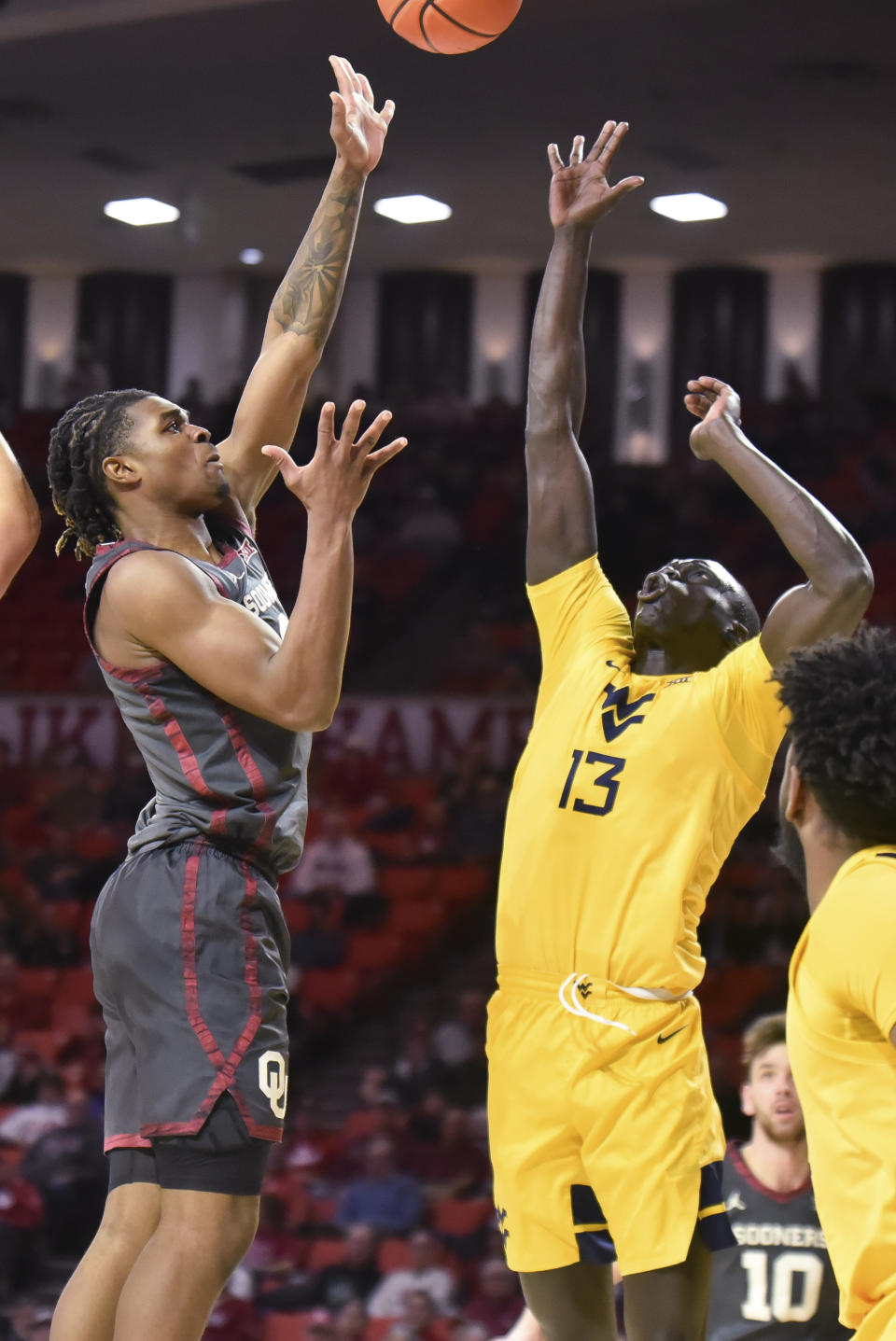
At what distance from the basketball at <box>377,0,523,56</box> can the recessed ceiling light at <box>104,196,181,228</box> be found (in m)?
8.62

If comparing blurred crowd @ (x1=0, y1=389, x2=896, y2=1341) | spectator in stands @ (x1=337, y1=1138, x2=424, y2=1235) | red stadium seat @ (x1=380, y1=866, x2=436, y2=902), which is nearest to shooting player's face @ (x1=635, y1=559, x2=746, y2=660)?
blurred crowd @ (x1=0, y1=389, x2=896, y2=1341)

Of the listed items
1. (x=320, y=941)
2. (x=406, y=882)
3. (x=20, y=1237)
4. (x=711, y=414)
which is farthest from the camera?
(x=406, y=882)

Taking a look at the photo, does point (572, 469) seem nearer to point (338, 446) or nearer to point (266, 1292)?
point (338, 446)

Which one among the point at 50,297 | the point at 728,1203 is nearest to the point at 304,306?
the point at 728,1203

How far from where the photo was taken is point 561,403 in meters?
3.52

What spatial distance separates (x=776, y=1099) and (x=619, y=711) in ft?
5.29

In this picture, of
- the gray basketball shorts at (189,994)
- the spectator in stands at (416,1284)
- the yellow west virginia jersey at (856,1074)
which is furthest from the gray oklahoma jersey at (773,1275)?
the spectator in stands at (416,1284)

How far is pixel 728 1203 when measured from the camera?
4477mm

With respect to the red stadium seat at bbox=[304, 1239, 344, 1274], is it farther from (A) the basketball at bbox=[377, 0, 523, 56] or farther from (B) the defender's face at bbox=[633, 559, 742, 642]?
(A) the basketball at bbox=[377, 0, 523, 56]

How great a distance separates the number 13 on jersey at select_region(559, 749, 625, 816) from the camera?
10.7 feet

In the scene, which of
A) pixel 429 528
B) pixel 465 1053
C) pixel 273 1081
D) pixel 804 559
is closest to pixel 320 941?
pixel 465 1053

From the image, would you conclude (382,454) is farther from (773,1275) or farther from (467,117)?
(467,117)

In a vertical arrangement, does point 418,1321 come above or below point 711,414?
below

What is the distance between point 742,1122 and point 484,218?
767cm
